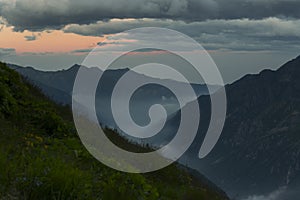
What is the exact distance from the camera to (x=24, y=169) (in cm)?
686

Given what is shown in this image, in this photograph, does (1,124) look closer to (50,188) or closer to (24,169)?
(24,169)

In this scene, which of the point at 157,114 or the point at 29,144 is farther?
the point at 157,114

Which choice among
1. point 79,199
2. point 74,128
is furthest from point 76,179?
point 74,128

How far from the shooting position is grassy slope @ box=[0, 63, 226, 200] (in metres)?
6.17

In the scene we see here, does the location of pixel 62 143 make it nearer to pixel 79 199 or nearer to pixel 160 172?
pixel 160 172

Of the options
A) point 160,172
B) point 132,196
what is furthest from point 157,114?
point 132,196

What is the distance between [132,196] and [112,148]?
17.7ft

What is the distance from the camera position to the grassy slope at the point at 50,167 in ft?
20.2

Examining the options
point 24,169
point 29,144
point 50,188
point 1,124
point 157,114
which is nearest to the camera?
point 50,188

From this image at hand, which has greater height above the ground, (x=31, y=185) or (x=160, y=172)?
(x=31, y=185)

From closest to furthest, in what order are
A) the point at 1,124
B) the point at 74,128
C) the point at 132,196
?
the point at 132,196 < the point at 1,124 < the point at 74,128

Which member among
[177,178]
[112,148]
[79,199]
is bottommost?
[177,178]

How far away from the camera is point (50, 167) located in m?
6.66

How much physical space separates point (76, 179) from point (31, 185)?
0.69 m
